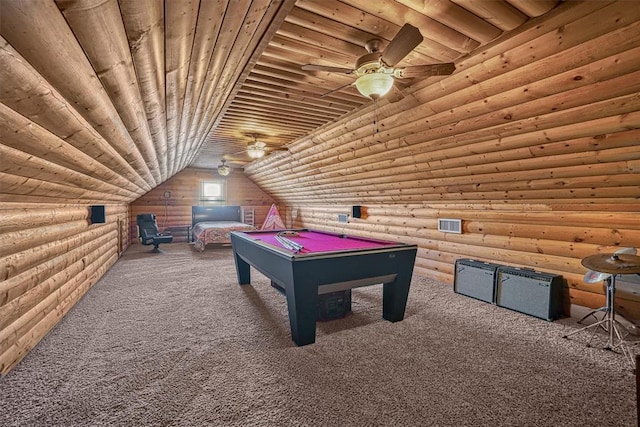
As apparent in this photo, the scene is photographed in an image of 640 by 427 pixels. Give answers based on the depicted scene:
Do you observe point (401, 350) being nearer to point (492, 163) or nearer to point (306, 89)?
point (492, 163)

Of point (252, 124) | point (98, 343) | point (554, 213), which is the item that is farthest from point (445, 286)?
point (98, 343)

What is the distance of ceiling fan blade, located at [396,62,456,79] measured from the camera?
2.19 meters

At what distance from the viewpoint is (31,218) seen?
2.50 m

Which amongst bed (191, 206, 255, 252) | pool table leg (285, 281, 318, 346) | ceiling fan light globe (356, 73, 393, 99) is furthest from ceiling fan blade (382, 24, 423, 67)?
bed (191, 206, 255, 252)

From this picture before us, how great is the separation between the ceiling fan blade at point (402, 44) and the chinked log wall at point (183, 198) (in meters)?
9.38

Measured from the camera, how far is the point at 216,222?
10.3 meters

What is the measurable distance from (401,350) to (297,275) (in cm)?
116

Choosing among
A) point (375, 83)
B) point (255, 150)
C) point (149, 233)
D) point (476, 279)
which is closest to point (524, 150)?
point (476, 279)

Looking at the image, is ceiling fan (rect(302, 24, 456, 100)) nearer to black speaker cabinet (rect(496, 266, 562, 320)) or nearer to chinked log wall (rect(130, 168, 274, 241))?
black speaker cabinet (rect(496, 266, 562, 320))

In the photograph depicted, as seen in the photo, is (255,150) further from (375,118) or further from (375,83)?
(375,83)

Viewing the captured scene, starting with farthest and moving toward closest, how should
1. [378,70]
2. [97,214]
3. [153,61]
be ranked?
[97,214] < [378,70] < [153,61]

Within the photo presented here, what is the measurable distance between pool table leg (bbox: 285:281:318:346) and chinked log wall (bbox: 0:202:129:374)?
7.11 ft

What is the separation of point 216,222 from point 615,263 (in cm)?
988

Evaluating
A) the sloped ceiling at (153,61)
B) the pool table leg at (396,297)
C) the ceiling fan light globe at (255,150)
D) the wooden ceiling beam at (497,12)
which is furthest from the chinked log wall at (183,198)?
the wooden ceiling beam at (497,12)
